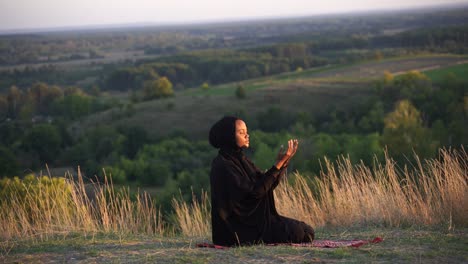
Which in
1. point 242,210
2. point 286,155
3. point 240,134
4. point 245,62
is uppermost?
point 240,134

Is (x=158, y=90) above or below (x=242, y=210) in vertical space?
below

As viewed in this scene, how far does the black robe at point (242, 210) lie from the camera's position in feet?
18.1

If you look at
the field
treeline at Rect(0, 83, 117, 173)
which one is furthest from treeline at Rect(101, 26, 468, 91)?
treeline at Rect(0, 83, 117, 173)

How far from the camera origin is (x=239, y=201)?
5559 millimetres

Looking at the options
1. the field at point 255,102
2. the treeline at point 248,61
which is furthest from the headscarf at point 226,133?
the treeline at point 248,61

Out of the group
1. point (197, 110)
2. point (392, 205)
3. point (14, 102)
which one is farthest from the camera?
point (197, 110)

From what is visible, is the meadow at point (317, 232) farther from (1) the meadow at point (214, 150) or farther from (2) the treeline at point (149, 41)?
(2) the treeline at point (149, 41)

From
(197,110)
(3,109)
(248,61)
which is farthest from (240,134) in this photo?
(248,61)

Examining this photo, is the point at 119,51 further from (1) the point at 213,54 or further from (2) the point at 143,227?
(2) the point at 143,227

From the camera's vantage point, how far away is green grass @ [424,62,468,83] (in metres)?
52.0

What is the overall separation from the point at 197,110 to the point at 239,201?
55.7 m

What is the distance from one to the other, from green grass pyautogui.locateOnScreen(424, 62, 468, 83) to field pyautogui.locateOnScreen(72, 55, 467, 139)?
58cm

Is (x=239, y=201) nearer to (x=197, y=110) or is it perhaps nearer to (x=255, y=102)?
(x=197, y=110)

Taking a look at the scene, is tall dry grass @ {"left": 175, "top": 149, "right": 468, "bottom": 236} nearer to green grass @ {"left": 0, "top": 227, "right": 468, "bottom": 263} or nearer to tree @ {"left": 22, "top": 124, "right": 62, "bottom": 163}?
green grass @ {"left": 0, "top": 227, "right": 468, "bottom": 263}
